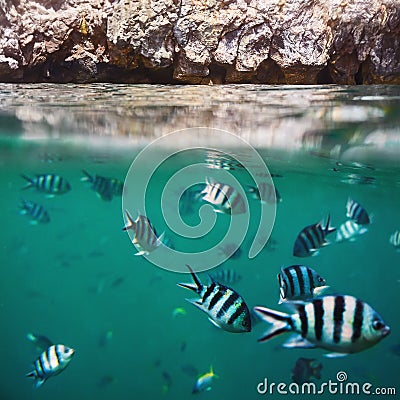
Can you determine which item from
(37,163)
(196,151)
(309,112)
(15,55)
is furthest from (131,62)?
(37,163)

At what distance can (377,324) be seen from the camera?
9.00 ft

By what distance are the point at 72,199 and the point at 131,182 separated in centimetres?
1042

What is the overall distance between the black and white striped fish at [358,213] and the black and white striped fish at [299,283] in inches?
81.9

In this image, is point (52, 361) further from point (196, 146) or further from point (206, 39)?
point (196, 146)

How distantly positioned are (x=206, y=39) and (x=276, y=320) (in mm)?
5856

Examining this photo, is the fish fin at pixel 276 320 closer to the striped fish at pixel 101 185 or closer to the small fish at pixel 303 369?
the small fish at pixel 303 369

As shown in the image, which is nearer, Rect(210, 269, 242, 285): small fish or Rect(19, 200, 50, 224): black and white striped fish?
Rect(210, 269, 242, 285): small fish

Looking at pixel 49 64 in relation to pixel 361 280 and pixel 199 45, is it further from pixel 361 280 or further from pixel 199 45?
pixel 361 280

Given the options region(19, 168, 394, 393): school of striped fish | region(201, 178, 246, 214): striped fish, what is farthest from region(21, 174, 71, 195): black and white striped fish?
region(201, 178, 246, 214): striped fish

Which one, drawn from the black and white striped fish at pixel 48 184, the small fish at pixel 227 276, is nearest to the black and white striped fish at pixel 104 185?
the black and white striped fish at pixel 48 184

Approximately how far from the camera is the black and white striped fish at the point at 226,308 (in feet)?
11.9

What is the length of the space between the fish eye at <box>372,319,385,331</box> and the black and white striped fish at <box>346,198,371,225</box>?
10.8 feet

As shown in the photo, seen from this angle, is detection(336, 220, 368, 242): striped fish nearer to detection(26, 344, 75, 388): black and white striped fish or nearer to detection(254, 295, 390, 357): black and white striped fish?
detection(254, 295, 390, 357): black and white striped fish

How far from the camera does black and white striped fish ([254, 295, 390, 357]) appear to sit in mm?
2670
